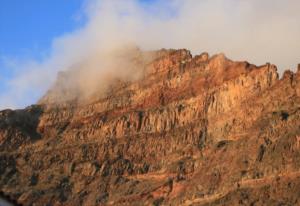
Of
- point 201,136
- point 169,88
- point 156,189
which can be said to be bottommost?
point 156,189

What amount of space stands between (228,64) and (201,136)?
2385 centimetres

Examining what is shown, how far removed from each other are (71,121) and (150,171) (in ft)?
118

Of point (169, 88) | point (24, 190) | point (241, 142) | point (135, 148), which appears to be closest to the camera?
point (241, 142)

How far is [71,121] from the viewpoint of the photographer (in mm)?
196500

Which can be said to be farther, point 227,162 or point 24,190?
point 24,190

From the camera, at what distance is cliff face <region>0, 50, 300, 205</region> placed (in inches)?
5655

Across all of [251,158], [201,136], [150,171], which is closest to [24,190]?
[150,171]

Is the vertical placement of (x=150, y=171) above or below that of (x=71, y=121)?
below

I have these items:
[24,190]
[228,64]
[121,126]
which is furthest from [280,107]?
[24,190]

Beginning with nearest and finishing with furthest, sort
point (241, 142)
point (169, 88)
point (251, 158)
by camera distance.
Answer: point (251, 158) < point (241, 142) < point (169, 88)

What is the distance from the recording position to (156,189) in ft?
516

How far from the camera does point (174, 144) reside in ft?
569

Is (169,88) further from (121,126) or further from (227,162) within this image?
(227,162)

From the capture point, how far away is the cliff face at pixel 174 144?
143625 mm
